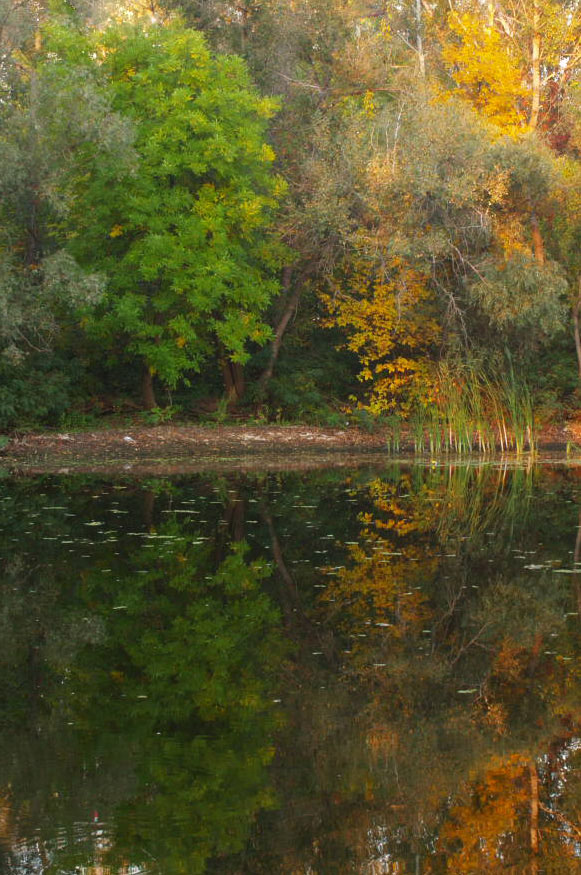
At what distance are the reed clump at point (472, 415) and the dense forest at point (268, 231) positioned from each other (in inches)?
5.7

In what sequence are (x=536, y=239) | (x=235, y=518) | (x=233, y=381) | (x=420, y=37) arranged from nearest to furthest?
(x=235, y=518), (x=536, y=239), (x=233, y=381), (x=420, y=37)

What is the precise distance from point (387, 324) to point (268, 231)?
4156mm

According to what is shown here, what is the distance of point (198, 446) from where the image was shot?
24078 mm

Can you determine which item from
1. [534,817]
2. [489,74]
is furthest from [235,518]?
[489,74]

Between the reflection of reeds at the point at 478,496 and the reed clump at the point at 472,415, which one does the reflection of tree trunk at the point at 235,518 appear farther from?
the reed clump at the point at 472,415

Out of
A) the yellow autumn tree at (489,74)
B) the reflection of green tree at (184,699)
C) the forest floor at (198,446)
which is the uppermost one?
the yellow autumn tree at (489,74)

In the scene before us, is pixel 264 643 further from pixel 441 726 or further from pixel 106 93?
pixel 106 93

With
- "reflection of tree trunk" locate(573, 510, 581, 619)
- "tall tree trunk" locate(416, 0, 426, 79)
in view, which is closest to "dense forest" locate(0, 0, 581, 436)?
"tall tree trunk" locate(416, 0, 426, 79)

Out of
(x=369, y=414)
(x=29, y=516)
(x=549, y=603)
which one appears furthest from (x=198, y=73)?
(x=549, y=603)

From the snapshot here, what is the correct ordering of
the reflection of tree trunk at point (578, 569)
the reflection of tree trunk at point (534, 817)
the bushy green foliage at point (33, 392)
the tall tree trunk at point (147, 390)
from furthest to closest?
1. the tall tree trunk at point (147, 390)
2. the bushy green foliage at point (33, 392)
3. the reflection of tree trunk at point (578, 569)
4. the reflection of tree trunk at point (534, 817)

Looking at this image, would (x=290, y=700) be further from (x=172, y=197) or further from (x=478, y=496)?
(x=172, y=197)

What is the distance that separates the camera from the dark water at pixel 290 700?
14.1 ft

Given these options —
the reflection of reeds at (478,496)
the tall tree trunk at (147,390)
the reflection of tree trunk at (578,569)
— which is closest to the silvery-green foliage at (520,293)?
the reflection of reeds at (478,496)

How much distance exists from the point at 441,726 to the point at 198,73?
68.1 ft
